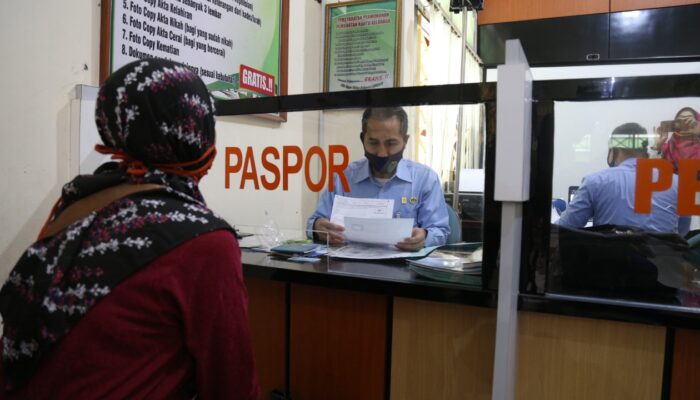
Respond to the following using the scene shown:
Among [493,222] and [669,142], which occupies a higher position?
[669,142]

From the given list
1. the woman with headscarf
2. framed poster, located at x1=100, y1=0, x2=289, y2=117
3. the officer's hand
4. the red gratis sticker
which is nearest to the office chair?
the officer's hand

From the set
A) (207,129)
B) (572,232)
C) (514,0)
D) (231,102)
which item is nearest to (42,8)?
(231,102)

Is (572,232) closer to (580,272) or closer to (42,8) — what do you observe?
(580,272)

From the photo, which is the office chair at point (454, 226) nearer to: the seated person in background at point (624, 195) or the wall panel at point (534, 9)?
the seated person in background at point (624, 195)

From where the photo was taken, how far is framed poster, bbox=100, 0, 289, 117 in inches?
→ 62.3

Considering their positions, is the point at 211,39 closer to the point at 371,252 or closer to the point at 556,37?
the point at 371,252

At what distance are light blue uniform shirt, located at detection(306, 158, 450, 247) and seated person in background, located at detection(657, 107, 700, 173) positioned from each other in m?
0.60

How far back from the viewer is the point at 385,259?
4.13ft

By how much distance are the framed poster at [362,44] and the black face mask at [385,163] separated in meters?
1.76

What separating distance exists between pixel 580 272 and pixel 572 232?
9 centimetres

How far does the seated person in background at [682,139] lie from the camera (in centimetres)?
91

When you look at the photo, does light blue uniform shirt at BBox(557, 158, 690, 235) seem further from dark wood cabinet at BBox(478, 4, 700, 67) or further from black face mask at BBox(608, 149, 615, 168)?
dark wood cabinet at BBox(478, 4, 700, 67)

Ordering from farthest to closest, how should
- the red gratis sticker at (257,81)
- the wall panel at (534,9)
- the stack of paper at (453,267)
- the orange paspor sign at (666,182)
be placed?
the wall panel at (534,9)
the red gratis sticker at (257,81)
the stack of paper at (453,267)
the orange paspor sign at (666,182)

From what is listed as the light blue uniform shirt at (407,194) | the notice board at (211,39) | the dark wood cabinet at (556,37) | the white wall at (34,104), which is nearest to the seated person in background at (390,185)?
the light blue uniform shirt at (407,194)
